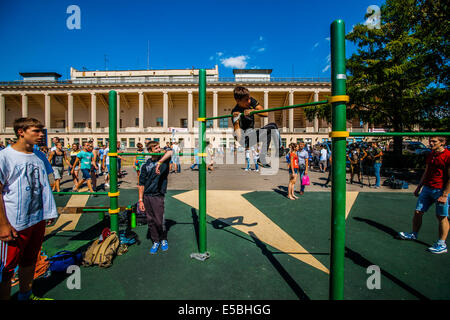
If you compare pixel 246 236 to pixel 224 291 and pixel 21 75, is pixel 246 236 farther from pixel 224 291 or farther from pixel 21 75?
pixel 21 75

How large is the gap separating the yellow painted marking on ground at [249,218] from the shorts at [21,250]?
3.31 meters

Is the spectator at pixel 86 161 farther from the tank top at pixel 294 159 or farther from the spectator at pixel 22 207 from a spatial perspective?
the tank top at pixel 294 159

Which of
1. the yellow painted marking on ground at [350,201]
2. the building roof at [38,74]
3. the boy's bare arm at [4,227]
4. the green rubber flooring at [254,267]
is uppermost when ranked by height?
the building roof at [38,74]

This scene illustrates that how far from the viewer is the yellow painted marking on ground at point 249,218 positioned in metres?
3.51

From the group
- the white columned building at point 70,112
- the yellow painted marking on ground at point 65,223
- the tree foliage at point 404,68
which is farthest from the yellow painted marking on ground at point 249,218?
the white columned building at point 70,112

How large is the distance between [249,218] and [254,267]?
7.06ft

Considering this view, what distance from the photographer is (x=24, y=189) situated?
2146mm

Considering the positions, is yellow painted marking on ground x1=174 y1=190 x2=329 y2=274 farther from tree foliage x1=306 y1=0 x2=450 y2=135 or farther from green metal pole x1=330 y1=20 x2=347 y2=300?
tree foliage x1=306 y1=0 x2=450 y2=135

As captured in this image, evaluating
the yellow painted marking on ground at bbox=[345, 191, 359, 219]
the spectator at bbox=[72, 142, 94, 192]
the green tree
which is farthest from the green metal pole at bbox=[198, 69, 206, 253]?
the green tree

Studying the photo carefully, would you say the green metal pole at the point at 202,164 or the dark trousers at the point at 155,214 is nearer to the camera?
the green metal pole at the point at 202,164

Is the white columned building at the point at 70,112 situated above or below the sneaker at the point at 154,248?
above

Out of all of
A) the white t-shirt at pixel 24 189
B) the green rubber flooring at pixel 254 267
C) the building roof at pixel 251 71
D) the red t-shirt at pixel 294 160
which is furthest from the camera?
the building roof at pixel 251 71

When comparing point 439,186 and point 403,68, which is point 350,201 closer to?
point 439,186

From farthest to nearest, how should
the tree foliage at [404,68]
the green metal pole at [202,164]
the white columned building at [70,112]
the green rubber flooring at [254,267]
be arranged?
the white columned building at [70,112] → the tree foliage at [404,68] → the green metal pole at [202,164] → the green rubber flooring at [254,267]
